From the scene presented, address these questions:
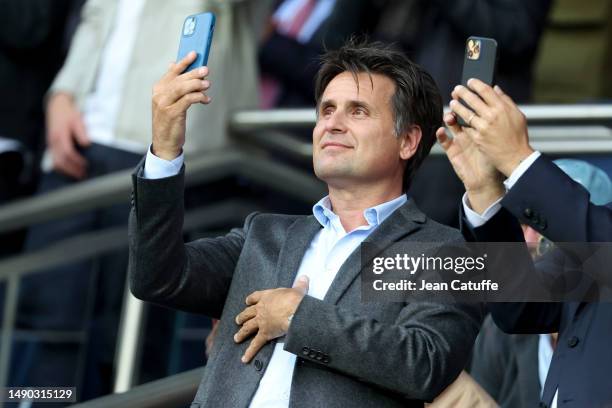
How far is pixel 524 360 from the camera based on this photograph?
4273 millimetres

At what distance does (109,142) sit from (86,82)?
254 millimetres

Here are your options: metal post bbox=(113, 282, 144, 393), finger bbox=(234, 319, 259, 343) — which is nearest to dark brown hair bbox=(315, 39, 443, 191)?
finger bbox=(234, 319, 259, 343)

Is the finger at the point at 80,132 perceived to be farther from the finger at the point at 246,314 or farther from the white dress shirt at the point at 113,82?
the finger at the point at 246,314

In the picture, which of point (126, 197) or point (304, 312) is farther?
point (126, 197)

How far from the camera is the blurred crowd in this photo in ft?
15.2

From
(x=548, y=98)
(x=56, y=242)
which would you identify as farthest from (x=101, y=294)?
(x=548, y=98)

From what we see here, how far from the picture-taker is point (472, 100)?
2.96 meters

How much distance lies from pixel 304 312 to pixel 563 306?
2.49 feet

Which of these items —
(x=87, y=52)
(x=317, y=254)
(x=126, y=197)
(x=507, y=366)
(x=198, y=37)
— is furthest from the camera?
(x=87, y=52)

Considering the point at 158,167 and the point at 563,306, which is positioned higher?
the point at 158,167

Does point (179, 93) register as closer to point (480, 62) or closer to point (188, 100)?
point (188, 100)

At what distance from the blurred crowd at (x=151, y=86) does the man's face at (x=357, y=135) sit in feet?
2.78

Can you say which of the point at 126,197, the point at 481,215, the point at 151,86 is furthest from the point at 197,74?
the point at 151,86

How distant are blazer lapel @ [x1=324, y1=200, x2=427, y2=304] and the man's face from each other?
131 millimetres
